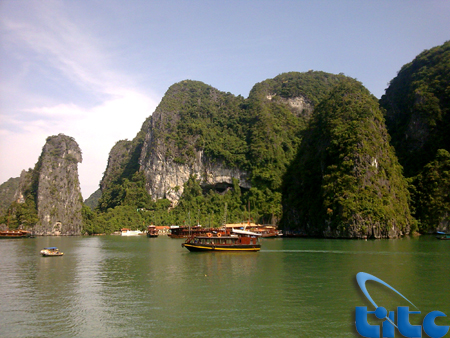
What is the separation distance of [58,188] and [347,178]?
3509 inches

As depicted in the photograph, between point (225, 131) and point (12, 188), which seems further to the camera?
point (12, 188)

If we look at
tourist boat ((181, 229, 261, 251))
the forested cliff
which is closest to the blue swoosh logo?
tourist boat ((181, 229, 261, 251))

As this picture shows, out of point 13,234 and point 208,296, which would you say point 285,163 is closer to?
point 13,234

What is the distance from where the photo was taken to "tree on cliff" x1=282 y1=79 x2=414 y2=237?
63.6 meters

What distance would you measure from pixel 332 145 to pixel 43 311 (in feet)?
218

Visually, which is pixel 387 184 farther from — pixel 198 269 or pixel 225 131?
pixel 225 131

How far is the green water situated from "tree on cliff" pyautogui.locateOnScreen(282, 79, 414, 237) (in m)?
31.8

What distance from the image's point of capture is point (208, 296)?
64.7 ft

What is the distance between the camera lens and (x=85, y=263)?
34719mm

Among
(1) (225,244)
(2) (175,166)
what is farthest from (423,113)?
(2) (175,166)

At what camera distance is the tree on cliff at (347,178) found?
209ft

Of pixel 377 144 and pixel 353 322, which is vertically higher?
pixel 377 144

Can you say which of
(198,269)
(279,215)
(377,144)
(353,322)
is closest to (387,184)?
(377,144)

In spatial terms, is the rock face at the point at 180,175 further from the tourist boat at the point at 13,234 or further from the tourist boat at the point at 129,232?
the tourist boat at the point at 13,234
